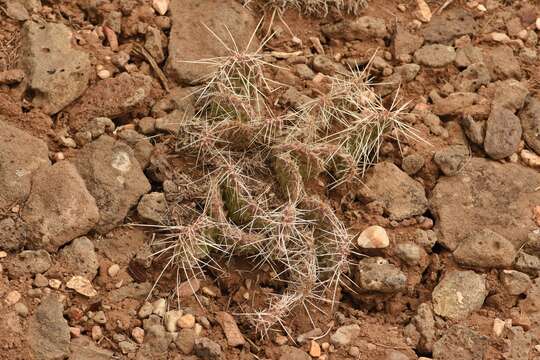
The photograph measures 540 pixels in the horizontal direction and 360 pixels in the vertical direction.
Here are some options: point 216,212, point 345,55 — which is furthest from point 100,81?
point 345,55

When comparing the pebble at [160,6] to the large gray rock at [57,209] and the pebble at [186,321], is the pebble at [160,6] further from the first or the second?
the pebble at [186,321]

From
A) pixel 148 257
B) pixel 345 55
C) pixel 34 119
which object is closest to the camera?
pixel 148 257

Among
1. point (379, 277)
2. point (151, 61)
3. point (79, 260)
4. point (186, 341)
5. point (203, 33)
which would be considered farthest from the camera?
point (203, 33)

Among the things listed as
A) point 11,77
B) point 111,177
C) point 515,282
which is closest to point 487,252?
point 515,282

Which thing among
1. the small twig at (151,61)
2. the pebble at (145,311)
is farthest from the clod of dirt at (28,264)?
the small twig at (151,61)

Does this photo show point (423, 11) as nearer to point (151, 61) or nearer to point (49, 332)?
point (151, 61)

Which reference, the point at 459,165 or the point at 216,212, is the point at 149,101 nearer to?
the point at 216,212
